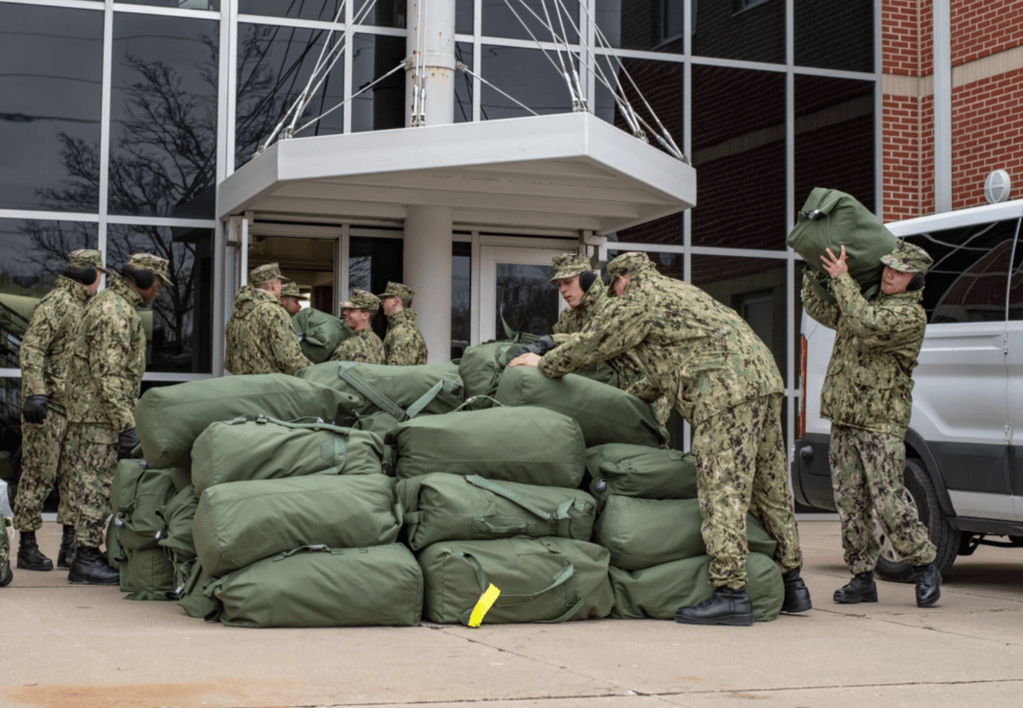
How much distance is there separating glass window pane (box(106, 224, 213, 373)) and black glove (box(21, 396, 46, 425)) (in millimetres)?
3865

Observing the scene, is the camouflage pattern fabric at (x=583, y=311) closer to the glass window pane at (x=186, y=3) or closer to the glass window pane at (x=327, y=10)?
the glass window pane at (x=327, y=10)

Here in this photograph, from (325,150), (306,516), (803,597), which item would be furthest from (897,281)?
(325,150)

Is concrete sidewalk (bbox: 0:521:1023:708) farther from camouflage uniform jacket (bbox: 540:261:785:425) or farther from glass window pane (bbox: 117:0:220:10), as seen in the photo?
glass window pane (bbox: 117:0:220:10)

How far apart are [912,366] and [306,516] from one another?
329 centimetres

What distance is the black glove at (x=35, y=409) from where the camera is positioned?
302 inches

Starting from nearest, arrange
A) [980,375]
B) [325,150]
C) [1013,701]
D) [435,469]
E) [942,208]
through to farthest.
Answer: [1013,701]
[435,469]
[980,375]
[325,150]
[942,208]

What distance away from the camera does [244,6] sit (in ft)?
39.9

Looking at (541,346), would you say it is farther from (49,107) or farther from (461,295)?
(49,107)

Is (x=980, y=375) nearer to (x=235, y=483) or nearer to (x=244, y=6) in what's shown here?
(x=235, y=483)

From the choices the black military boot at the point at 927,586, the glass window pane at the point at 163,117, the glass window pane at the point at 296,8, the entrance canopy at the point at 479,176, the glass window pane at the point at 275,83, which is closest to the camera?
the black military boot at the point at 927,586

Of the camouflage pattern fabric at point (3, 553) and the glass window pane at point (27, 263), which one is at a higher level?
the glass window pane at point (27, 263)

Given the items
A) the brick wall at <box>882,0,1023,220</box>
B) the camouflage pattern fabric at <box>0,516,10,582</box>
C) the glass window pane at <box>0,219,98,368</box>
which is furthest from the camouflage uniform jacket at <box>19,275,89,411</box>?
the brick wall at <box>882,0,1023,220</box>

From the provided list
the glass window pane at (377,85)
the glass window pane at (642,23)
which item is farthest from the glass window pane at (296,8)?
the glass window pane at (642,23)

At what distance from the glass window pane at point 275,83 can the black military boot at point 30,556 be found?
193 inches
